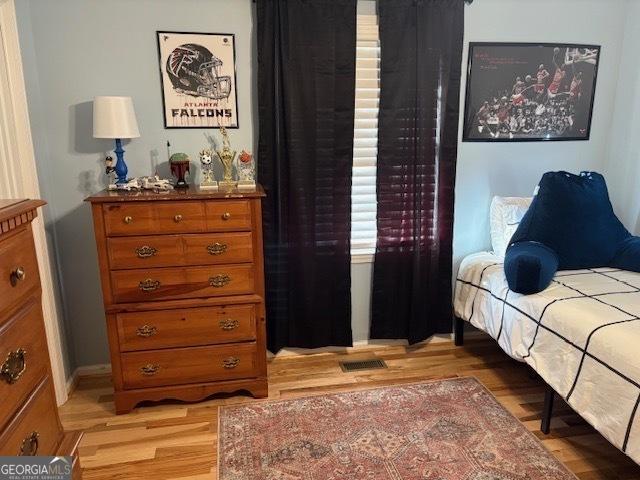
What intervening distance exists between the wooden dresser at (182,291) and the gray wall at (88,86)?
1.41 ft

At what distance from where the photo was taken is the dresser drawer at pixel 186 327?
2.30m

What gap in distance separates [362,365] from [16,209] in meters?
2.26

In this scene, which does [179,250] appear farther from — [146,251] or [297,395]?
[297,395]

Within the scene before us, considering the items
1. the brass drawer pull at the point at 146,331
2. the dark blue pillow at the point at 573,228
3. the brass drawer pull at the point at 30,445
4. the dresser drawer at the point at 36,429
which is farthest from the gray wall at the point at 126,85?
the brass drawer pull at the point at 30,445

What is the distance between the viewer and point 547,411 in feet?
7.17

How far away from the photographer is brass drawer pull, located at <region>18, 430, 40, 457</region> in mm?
1046

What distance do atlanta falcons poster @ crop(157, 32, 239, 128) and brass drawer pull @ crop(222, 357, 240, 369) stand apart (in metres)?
1.34

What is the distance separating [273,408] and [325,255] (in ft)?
3.14

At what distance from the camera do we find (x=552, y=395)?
7.10 feet

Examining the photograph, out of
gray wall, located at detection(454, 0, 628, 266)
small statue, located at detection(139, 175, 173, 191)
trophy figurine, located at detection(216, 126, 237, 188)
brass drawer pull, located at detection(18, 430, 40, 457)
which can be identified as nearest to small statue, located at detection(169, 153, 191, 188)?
small statue, located at detection(139, 175, 173, 191)

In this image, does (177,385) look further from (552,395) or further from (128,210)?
(552,395)

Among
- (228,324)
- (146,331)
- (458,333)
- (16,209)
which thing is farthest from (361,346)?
(16,209)

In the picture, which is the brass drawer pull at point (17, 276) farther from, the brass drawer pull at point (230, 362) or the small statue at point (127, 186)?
the brass drawer pull at point (230, 362)

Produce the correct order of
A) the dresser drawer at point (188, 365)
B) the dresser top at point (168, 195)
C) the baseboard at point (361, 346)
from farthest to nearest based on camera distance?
the baseboard at point (361, 346) → the dresser drawer at point (188, 365) → the dresser top at point (168, 195)
